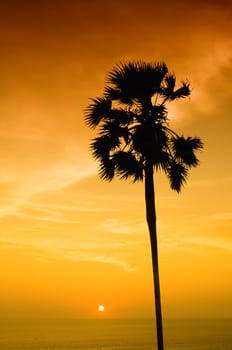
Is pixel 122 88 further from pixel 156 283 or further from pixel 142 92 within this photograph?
pixel 156 283

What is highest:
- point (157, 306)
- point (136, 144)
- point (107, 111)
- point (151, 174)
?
point (107, 111)

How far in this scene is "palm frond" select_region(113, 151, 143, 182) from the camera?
17.2m

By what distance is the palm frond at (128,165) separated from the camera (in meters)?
17.2

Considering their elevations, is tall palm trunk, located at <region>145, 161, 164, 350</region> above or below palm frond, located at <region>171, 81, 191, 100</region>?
below

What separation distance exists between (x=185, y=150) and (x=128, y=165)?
7.77ft

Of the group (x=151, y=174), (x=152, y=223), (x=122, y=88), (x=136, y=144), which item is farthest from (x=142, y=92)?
(x=152, y=223)

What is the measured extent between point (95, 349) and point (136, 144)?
3938 inches

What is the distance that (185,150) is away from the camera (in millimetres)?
18125

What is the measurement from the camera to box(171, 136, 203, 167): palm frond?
1811 cm

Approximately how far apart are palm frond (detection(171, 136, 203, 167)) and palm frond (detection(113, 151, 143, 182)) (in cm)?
164

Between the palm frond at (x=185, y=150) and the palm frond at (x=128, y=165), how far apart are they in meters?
1.64

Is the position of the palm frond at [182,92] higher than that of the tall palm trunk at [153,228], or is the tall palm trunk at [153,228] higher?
the palm frond at [182,92]

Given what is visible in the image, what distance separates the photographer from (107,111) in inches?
708

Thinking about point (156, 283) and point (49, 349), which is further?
point (49, 349)
